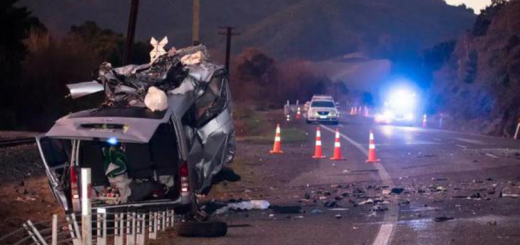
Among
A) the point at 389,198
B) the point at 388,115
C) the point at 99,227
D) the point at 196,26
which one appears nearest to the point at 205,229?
the point at 99,227

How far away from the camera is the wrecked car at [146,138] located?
42.1 ft

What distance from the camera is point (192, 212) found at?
13891 mm

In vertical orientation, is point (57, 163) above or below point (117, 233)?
above

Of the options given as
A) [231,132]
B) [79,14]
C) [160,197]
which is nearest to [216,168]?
[231,132]

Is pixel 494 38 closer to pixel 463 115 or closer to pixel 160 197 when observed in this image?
pixel 463 115

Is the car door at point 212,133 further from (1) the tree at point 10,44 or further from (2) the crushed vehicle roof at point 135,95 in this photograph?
(1) the tree at point 10,44

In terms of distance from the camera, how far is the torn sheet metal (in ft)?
48.6

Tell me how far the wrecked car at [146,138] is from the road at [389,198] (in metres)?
0.98

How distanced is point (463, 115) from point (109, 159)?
172ft

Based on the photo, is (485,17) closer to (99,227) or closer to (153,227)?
(153,227)

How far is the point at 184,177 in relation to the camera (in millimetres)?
13414

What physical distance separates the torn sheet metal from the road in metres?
2.79

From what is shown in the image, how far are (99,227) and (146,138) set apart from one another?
4.56ft

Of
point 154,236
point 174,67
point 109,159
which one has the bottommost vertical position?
point 154,236
